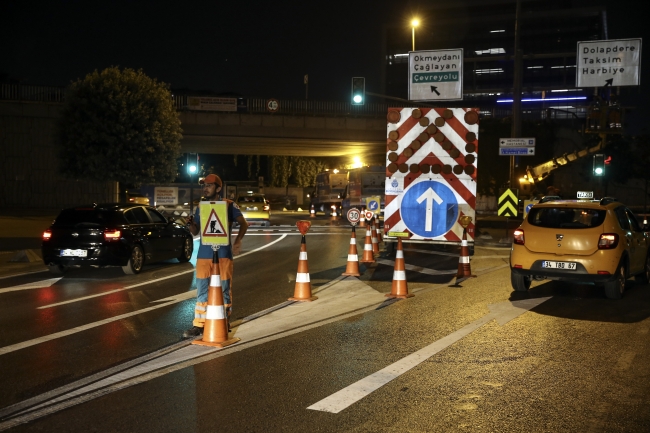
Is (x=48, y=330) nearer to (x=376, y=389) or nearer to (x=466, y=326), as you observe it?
(x=376, y=389)

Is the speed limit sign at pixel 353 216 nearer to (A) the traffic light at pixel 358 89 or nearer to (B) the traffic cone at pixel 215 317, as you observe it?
(B) the traffic cone at pixel 215 317

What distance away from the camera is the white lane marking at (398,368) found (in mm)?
5506

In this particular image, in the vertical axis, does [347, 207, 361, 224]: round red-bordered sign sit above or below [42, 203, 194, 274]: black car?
above

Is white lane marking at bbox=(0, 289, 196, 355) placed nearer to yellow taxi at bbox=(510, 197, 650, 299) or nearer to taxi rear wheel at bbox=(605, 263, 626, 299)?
yellow taxi at bbox=(510, 197, 650, 299)

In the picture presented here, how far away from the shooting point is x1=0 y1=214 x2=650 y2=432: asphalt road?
17.0 feet

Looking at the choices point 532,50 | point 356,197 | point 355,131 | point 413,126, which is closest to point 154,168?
point 356,197

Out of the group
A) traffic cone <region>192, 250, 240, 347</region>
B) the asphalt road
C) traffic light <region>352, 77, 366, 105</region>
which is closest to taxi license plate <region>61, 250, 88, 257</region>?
the asphalt road

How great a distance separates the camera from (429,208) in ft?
48.4

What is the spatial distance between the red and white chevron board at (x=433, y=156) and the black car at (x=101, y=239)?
Answer: 5.21 metres

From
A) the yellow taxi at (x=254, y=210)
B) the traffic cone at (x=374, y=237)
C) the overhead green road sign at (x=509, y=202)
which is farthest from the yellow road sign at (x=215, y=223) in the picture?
the yellow taxi at (x=254, y=210)

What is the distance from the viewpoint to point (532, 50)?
→ 10481 centimetres

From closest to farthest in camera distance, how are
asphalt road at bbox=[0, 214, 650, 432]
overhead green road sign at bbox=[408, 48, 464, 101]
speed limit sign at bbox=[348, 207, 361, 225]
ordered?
1. asphalt road at bbox=[0, 214, 650, 432]
2. speed limit sign at bbox=[348, 207, 361, 225]
3. overhead green road sign at bbox=[408, 48, 464, 101]

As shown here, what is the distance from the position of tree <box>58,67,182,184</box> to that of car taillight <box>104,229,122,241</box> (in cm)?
1859

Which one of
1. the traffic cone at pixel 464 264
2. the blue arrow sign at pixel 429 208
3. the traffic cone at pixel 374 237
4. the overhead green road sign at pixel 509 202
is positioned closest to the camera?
the traffic cone at pixel 464 264
